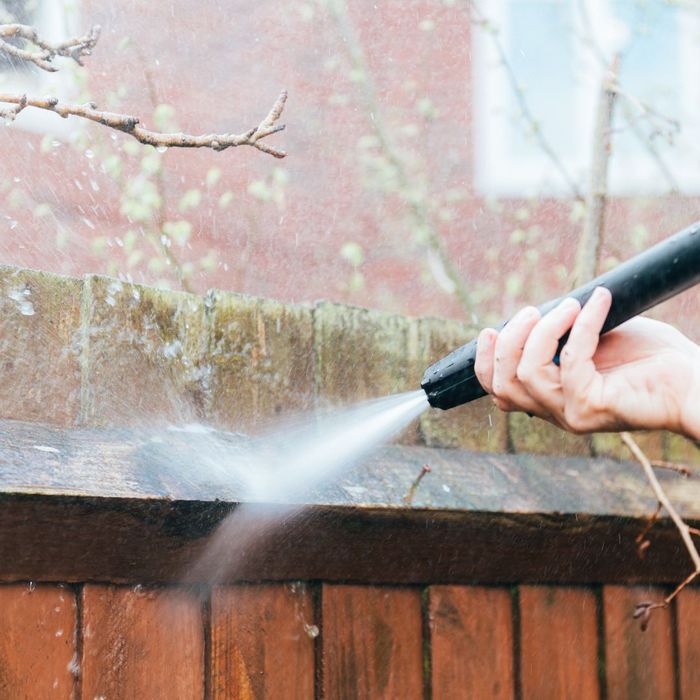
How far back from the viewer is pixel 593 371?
4.04ft

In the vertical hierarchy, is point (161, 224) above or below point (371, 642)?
above

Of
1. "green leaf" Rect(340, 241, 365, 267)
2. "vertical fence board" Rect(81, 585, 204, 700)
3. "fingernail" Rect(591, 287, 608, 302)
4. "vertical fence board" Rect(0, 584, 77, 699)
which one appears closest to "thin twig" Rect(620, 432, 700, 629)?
"fingernail" Rect(591, 287, 608, 302)

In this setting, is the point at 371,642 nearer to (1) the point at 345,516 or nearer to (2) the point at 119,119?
(1) the point at 345,516

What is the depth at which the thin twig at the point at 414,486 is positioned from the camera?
1334mm

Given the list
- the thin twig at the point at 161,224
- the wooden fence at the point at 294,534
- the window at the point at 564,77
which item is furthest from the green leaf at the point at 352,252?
the wooden fence at the point at 294,534

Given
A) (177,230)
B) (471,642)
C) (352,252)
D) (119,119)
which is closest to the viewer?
(119,119)

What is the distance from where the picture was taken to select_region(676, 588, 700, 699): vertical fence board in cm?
169

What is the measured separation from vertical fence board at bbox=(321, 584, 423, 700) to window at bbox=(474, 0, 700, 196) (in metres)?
3.51

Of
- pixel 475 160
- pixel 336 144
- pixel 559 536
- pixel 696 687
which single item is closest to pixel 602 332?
pixel 559 536

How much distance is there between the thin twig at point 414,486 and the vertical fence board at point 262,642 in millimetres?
177

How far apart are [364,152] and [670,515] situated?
279 cm

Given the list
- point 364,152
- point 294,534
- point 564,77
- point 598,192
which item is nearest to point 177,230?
point 598,192

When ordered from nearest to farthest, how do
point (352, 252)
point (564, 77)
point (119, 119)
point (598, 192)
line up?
point (119, 119)
point (598, 192)
point (352, 252)
point (564, 77)

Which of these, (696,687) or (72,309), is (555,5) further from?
(72,309)
